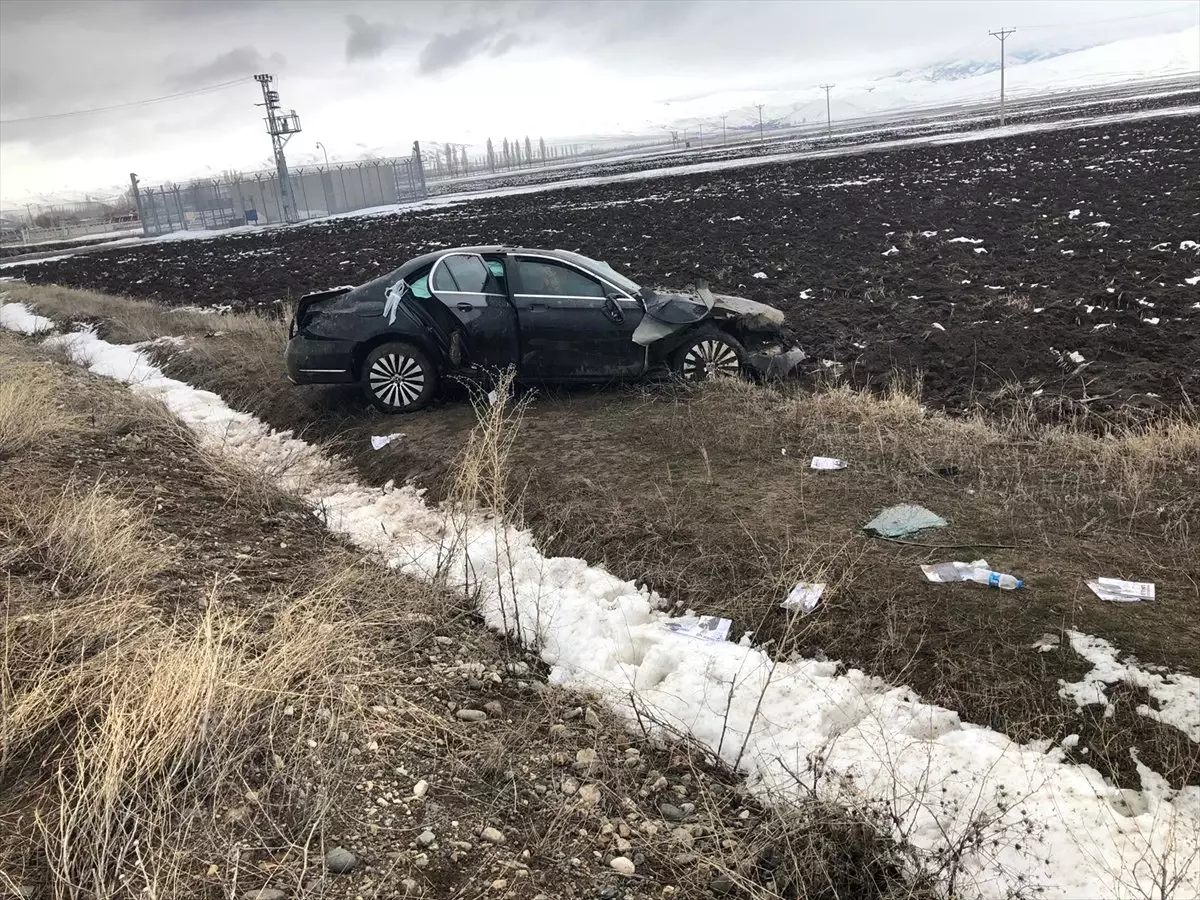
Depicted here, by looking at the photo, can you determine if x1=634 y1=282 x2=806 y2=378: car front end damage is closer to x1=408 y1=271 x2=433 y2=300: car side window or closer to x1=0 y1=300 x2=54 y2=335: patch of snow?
x1=408 y1=271 x2=433 y2=300: car side window

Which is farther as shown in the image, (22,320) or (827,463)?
(22,320)

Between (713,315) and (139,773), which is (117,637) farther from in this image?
(713,315)

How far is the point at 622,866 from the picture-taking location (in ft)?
10.2

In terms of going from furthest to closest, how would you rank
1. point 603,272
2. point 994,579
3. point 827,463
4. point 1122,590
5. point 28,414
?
point 603,272 < point 28,414 < point 827,463 < point 994,579 < point 1122,590

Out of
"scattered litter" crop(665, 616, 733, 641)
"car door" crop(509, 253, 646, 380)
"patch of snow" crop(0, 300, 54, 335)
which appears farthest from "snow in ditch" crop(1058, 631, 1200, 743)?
"patch of snow" crop(0, 300, 54, 335)

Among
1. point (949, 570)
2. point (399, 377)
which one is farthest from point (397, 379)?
point (949, 570)

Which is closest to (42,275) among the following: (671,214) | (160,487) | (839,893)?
(671,214)

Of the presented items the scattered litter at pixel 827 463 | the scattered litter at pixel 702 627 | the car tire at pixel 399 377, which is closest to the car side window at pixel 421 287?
the car tire at pixel 399 377

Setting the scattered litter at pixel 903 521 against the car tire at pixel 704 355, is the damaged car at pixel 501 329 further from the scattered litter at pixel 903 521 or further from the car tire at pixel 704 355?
the scattered litter at pixel 903 521

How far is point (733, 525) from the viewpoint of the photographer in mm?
5805

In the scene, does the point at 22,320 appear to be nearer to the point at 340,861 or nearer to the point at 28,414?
the point at 28,414

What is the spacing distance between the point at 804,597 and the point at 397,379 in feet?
18.0

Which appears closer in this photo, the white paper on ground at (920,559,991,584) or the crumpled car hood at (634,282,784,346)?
the white paper on ground at (920,559,991,584)

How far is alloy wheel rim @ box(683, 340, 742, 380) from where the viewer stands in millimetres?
8891
